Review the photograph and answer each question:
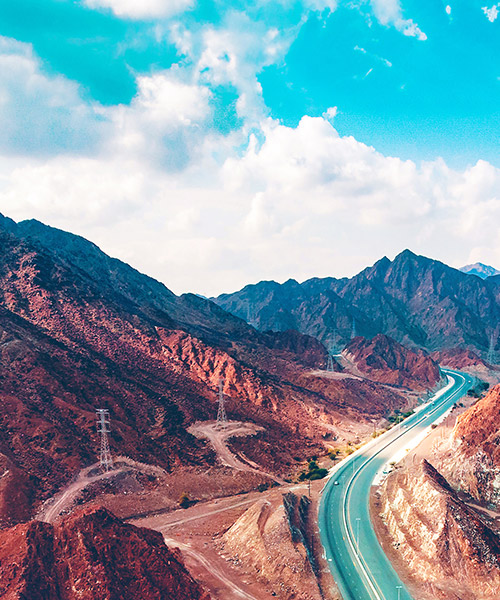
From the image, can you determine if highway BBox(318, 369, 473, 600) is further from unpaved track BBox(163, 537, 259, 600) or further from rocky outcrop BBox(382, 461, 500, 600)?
unpaved track BBox(163, 537, 259, 600)

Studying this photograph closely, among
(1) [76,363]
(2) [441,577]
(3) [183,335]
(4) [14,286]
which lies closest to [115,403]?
(1) [76,363]

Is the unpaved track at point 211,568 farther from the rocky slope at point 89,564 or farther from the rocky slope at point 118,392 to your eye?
the rocky slope at point 118,392

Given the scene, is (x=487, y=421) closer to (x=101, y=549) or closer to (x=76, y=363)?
(x=101, y=549)

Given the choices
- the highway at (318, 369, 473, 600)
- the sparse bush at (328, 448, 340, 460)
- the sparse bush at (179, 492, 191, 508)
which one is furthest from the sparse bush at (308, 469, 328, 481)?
the sparse bush at (179, 492, 191, 508)

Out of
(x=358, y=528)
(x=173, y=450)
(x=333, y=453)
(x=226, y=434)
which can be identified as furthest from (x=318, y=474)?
(x=173, y=450)

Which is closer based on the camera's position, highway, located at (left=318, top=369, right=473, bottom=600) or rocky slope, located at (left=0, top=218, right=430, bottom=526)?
highway, located at (left=318, top=369, right=473, bottom=600)

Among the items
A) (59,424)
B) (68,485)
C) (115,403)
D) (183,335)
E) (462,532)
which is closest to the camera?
(462,532)
